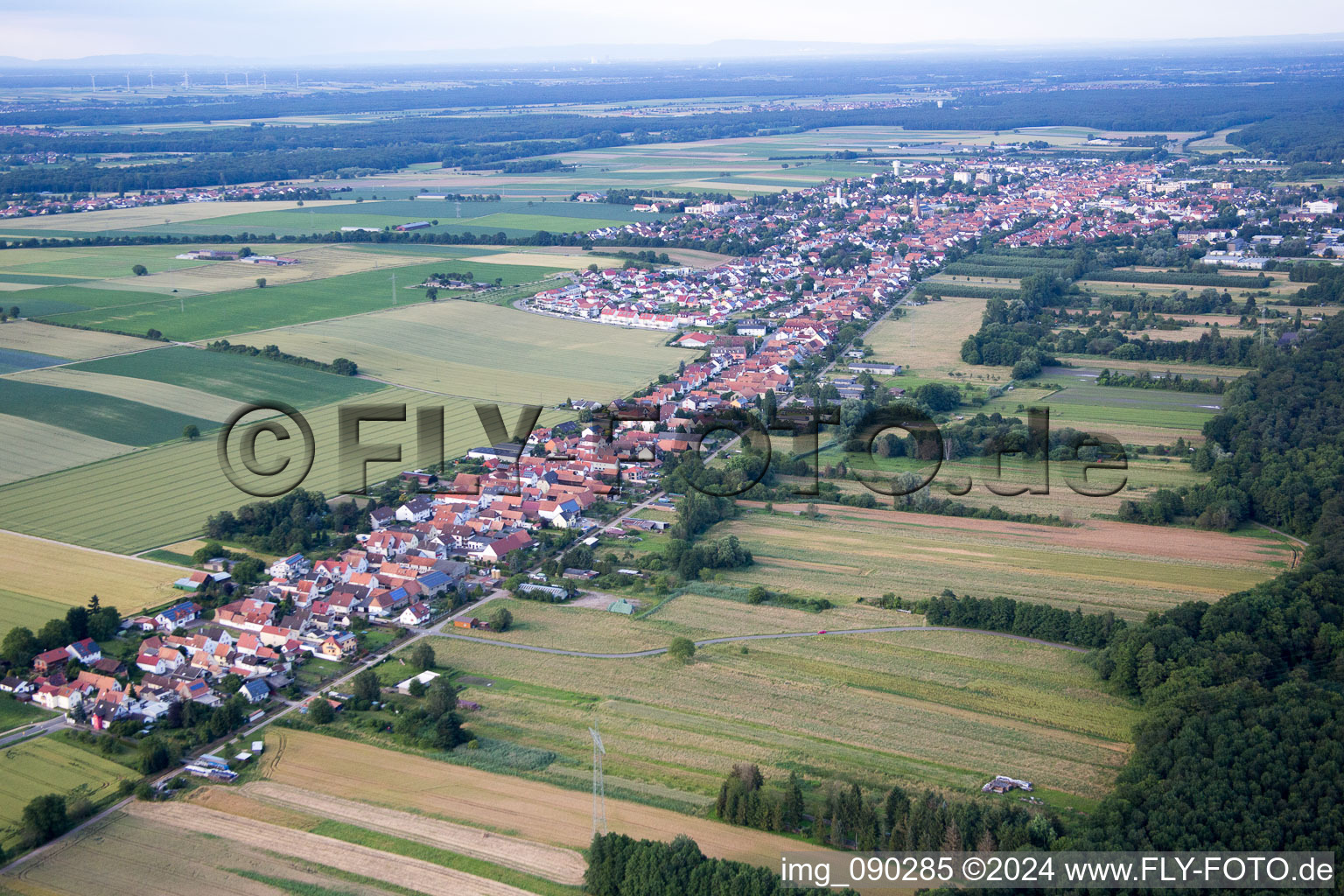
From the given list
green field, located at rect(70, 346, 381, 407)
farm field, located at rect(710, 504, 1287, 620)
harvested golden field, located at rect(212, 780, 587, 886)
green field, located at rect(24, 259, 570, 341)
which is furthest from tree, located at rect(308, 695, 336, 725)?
green field, located at rect(24, 259, 570, 341)

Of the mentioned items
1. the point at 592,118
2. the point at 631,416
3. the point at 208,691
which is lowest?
the point at 208,691

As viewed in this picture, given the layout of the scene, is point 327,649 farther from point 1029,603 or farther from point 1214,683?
point 1214,683

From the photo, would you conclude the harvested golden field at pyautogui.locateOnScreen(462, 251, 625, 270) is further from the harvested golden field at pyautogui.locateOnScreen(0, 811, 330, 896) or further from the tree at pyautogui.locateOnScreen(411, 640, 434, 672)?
the harvested golden field at pyautogui.locateOnScreen(0, 811, 330, 896)

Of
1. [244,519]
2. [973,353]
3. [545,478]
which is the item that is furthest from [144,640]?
[973,353]

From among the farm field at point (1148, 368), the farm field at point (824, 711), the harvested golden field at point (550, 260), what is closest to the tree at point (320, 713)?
the farm field at point (824, 711)

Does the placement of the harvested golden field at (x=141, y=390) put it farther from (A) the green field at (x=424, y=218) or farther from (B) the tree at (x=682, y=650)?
(A) the green field at (x=424, y=218)
